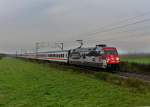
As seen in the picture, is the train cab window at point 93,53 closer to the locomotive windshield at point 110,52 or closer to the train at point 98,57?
the train at point 98,57

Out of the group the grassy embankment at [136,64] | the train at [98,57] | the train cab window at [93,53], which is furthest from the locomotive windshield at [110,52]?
the grassy embankment at [136,64]

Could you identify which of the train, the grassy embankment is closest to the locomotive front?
the train

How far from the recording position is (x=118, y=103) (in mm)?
12148

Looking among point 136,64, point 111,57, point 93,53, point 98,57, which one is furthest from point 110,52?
point 136,64

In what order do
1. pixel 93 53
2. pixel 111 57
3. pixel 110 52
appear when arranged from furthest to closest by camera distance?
pixel 93 53, pixel 110 52, pixel 111 57

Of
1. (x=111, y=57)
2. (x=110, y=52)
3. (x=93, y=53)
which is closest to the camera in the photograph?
(x=111, y=57)

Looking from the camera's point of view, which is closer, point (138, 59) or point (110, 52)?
point (110, 52)

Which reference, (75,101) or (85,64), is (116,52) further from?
(75,101)

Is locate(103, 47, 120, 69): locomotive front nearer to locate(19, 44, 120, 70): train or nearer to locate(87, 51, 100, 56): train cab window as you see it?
locate(19, 44, 120, 70): train

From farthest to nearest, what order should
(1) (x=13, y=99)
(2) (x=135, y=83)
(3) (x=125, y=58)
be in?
(3) (x=125, y=58), (2) (x=135, y=83), (1) (x=13, y=99)

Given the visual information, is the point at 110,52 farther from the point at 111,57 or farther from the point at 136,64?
the point at 136,64

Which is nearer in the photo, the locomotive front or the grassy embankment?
the locomotive front

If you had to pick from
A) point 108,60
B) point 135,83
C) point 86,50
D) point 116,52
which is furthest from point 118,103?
point 86,50

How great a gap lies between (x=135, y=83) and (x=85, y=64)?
18322mm
